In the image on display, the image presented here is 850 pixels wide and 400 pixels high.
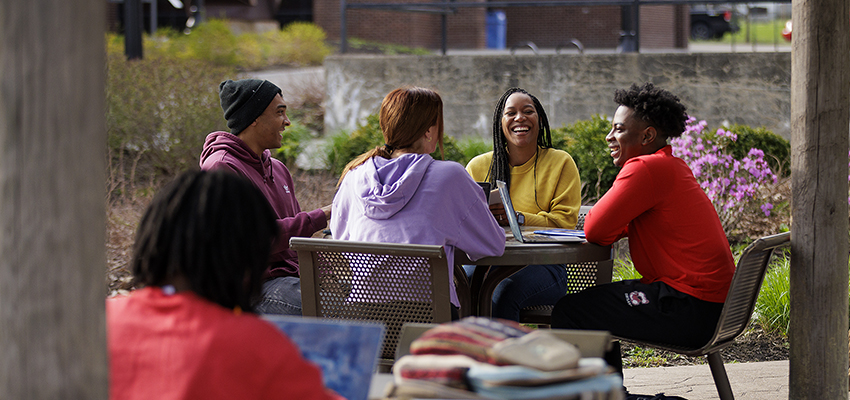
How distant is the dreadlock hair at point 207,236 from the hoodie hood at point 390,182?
4.51 ft

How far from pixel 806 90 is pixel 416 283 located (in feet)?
5.27

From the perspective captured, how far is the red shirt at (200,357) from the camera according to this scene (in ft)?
4.66

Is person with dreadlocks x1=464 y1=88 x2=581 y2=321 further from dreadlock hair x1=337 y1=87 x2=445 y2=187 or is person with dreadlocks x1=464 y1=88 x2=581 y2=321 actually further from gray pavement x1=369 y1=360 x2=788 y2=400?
dreadlock hair x1=337 y1=87 x2=445 y2=187

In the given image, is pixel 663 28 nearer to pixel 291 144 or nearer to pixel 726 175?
pixel 291 144

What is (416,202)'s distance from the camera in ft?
9.82

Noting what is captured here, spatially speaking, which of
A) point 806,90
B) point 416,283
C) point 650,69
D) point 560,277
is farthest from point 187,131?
point 806,90

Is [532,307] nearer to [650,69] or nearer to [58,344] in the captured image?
[58,344]

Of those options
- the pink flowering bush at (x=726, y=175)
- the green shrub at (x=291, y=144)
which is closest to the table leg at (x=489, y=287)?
the pink flowering bush at (x=726, y=175)

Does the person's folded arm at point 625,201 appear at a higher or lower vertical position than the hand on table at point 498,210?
higher

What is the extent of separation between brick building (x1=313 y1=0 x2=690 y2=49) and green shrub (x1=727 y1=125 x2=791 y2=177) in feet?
36.2

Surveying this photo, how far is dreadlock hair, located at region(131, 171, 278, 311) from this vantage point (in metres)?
1.55

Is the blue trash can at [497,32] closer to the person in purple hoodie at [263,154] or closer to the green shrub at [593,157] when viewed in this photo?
the green shrub at [593,157]

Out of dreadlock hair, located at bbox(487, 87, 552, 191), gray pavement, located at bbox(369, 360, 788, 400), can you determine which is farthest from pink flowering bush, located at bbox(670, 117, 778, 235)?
dreadlock hair, located at bbox(487, 87, 552, 191)

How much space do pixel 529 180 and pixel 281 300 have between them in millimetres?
1503
